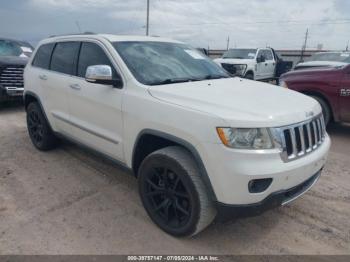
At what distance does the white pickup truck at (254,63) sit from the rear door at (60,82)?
8.71 meters

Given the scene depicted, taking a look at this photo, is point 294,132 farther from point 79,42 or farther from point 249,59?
point 249,59

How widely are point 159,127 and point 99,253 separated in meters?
1.19

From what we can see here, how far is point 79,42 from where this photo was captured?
419 cm

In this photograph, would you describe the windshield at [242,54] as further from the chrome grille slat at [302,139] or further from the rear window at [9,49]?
the chrome grille slat at [302,139]

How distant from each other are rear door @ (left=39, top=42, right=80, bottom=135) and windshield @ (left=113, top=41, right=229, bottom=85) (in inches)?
38.3

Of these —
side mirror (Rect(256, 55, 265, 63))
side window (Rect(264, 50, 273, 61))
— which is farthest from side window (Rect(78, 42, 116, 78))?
side window (Rect(264, 50, 273, 61))

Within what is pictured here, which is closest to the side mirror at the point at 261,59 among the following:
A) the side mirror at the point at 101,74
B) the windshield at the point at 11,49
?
the windshield at the point at 11,49

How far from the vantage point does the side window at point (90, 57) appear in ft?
12.2

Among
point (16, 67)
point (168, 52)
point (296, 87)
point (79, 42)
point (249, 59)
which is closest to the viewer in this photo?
point (168, 52)

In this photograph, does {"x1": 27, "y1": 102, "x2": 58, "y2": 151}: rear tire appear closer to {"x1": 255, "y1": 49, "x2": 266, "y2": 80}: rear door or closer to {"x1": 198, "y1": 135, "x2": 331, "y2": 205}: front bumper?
{"x1": 198, "y1": 135, "x2": 331, "y2": 205}: front bumper

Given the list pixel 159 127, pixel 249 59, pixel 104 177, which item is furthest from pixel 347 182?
pixel 249 59

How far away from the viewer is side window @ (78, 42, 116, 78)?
3.71m

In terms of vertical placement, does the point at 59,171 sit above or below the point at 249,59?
below

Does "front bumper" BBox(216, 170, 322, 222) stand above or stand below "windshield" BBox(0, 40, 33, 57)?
below
